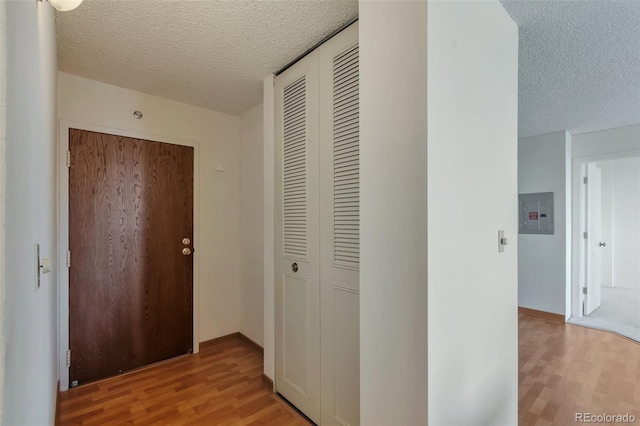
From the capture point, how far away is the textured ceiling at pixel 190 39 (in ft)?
5.22

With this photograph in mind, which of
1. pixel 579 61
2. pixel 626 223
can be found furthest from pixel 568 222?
pixel 626 223

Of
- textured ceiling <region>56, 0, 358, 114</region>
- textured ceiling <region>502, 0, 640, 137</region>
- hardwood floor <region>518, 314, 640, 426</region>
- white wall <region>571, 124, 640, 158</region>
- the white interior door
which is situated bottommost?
hardwood floor <region>518, 314, 640, 426</region>

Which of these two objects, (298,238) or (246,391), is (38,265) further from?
(246,391)

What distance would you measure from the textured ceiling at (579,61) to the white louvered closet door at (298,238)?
1237mm

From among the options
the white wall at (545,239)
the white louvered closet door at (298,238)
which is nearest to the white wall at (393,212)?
the white louvered closet door at (298,238)

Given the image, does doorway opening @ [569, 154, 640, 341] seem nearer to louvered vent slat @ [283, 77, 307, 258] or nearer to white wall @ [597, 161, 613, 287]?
white wall @ [597, 161, 613, 287]

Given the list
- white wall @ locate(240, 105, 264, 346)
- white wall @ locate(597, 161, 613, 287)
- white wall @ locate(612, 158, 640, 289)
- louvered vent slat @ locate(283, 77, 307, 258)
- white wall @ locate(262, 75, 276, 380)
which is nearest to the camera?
louvered vent slat @ locate(283, 77, 307, 258)

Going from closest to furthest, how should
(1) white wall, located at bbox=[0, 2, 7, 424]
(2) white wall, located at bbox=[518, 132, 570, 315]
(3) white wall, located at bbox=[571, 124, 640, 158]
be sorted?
1. (1) white wall, located at bbox=[0, 2, 7, 424]
2. (3) white wall, located at bbox=[571, 124, 640, 158]
3. (2) white wall, located at bbox=[518, 132, 570, 315]

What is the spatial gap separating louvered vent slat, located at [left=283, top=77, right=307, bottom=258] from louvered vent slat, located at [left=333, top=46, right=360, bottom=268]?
317mm

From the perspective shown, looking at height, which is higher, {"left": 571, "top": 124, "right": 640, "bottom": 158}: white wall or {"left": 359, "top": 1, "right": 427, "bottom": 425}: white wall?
{"left": 571, "top": 124, "right": 640, "bottom": 158}: white wall

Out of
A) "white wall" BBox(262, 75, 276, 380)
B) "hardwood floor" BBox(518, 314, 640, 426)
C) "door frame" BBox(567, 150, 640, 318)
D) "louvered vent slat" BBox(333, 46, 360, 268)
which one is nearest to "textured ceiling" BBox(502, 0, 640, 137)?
"door frame" BBox(567, 150, 640, 318)

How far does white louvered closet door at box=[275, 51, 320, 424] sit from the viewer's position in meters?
1.94

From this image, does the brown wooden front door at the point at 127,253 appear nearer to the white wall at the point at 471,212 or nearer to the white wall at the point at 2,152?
the white wall at the point at 471,212

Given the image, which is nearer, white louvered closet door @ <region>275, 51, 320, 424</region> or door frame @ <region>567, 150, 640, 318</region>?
white louvered closet door @ <region>275, 51, 320, 424</region>
